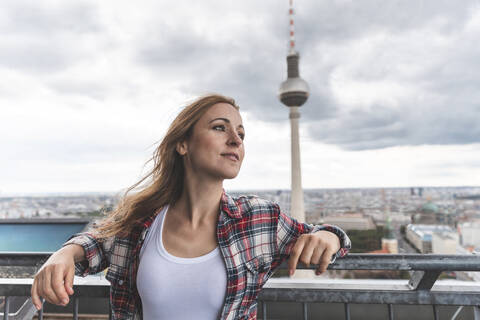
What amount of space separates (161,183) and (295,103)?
33.2 meters

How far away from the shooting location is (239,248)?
0.79 meters

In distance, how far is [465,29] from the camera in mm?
21984

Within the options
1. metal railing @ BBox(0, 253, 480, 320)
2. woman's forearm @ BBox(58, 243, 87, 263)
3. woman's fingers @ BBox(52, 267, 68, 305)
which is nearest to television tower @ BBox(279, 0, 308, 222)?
metal railing @ BBox(0, 253, 480, 320)

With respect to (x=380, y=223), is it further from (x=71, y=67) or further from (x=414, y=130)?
(x=414, y=130)

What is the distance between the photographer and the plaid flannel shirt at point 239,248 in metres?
0.81

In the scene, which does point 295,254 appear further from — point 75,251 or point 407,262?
point 75,251

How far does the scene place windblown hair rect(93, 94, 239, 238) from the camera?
90 cm

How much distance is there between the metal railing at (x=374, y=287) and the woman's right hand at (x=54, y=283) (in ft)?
1.10

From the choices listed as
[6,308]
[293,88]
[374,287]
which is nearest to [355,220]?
[293,88]

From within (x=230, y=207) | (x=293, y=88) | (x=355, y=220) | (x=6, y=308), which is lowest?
(x=6, y=308)

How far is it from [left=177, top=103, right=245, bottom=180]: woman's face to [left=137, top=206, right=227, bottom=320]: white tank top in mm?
261

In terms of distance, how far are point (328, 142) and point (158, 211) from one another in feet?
144

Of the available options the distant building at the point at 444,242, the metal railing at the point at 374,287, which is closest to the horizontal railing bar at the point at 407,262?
the metal railing at the point at 374,287

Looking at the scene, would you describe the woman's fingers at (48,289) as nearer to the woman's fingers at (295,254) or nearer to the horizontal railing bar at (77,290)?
the horizontal railing bar at (77,290)
